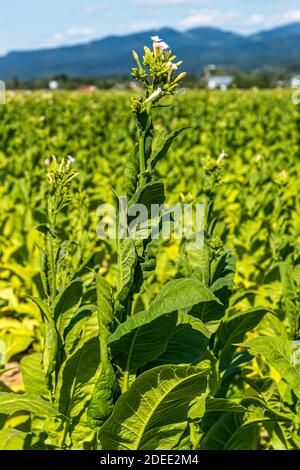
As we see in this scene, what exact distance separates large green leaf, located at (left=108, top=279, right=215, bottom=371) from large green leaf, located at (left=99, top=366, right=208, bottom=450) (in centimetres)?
13

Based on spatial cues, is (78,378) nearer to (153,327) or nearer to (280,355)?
(153,327)

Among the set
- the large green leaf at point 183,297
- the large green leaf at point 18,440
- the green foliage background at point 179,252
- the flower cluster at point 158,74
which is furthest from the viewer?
the green foliage background at point 179,252

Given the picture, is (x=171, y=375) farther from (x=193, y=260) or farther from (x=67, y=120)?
(x=67, y=120)

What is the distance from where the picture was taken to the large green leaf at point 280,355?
2170 millimetres

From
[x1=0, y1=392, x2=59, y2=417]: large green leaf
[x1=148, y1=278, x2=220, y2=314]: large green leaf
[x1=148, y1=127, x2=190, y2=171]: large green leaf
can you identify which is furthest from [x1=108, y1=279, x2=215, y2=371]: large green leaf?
[x1=148, y1=127, x2=190, y2=171]: large green leaf

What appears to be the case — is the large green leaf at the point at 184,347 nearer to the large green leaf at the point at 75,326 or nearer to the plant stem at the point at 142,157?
the large green leaf at the point at 75,326

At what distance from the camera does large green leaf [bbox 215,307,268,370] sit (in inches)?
98.3

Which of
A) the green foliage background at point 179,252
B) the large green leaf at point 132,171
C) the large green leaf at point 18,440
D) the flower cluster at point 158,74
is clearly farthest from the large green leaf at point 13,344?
the flower cluster at point 158,74

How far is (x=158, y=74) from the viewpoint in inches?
72.4

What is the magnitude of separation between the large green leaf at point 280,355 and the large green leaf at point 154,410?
325 millimetres

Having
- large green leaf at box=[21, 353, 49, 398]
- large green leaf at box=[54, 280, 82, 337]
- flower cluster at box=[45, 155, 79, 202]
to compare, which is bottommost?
large green leaf at box=[21, 353, 49, 398]

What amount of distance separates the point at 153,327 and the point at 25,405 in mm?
459

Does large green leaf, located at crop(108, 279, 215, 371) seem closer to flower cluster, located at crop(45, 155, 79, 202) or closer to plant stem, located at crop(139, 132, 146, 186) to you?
plant stem, located at crop(139, 132, 146, 186)

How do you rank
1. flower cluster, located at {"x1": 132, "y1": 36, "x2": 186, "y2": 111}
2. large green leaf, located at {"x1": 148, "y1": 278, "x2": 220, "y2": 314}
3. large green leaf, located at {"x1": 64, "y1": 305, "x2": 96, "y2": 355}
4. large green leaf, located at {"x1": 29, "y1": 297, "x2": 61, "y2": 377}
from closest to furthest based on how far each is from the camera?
1. large green leaf, located at {"x1": 148, "y1": 278, "x2": 220, "y2": 314}
2. flower cluster, located at {"x1": 132, "y1": 36, "x2": 186, "y2": 111}
3. large green leaf, located at {"x1": 29, "y1": 297, "x2": 61, "y2": 377}
4. large green leaf, located at {"x1": 64, "y1": 305, "x2": 96, "y2": 355}
